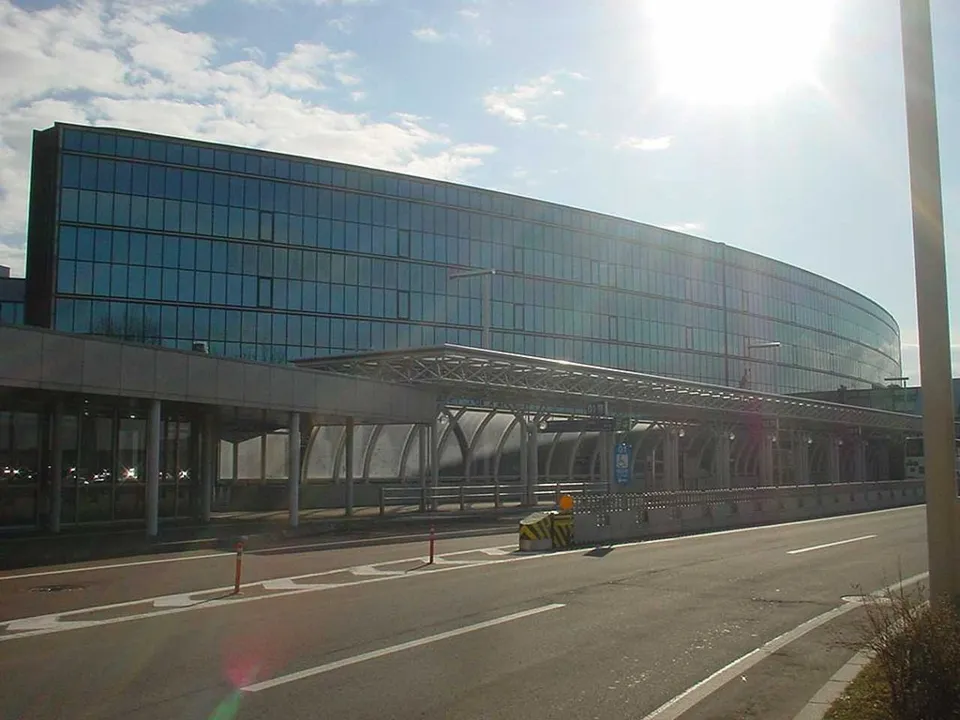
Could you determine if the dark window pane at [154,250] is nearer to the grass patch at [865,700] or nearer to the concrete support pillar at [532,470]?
the concrete support pillar at [532,470]

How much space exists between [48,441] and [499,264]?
49.8 m

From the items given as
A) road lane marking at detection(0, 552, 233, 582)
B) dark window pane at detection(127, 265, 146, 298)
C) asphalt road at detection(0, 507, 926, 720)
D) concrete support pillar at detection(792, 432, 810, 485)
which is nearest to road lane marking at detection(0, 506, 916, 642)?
asphalt road at detection(0, 507, 926, 720)

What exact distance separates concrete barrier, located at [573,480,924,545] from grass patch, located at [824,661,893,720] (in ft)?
51.9

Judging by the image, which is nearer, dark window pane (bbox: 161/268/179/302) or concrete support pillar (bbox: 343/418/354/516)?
concrete support pillar (bbox: 343/418/354/516)

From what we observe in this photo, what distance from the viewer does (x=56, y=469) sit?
81.6 ft

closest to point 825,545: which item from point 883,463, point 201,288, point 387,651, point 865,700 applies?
point 387,651

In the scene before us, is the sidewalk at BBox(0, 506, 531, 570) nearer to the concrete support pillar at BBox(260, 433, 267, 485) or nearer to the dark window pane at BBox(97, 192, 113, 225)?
the concrete support pillar at BBox(260, 433, 267, 485)

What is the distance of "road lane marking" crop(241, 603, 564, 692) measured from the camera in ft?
28.5

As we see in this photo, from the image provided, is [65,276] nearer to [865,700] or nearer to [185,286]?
[185,286]

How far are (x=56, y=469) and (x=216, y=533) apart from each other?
4.42 m

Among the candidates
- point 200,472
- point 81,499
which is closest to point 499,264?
point 200,472

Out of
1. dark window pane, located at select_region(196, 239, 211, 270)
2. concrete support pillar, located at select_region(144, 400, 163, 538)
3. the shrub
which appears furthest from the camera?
dark window pane, located at select_region(196, 239, 211, 270)

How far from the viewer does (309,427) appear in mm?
39750

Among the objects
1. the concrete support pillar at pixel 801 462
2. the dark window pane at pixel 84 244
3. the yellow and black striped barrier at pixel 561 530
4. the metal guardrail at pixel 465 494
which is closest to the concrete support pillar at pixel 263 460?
the metal guardrail at pixel 465 494
